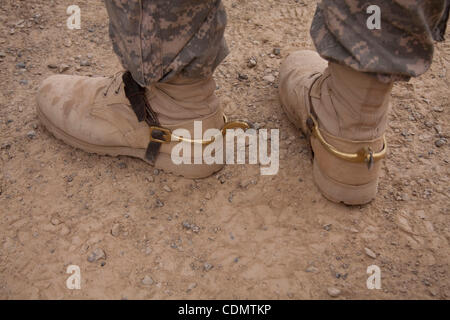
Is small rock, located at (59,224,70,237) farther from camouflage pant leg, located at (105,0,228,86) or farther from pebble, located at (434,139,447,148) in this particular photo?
pebble, located at (434,139,447,148)

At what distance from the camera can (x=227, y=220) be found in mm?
1444

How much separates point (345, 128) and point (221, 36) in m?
0.51

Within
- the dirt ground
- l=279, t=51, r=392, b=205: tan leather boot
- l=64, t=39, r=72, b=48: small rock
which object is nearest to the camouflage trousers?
l=279, t=51, r=392, b=205: tan leather boot

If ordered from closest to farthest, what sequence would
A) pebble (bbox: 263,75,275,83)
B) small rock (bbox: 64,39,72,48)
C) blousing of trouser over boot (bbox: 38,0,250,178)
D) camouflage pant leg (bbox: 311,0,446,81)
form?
1. camouflage pant leg (bbox: 311,0,446,81)
2. blousing of trouser over boot (bbox: 38,0,250,178)
3. pebble (bbox: 263,75,275,83)
4. small rock (bbox: 64,39,72,48)

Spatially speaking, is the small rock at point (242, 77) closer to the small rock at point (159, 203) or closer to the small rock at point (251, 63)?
the small rock at point (251, 63)

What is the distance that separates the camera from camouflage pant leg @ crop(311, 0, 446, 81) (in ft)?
3.32

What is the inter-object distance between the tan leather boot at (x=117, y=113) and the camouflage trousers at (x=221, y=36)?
155 millimetres

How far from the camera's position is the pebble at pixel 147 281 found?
128cm

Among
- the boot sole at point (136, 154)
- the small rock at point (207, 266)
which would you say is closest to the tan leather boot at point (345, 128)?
the boot sole at point (136, 154)

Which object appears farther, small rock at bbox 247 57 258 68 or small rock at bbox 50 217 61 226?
small rock at bbox 247 57 258 68

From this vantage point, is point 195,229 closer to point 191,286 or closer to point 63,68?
point 191,286

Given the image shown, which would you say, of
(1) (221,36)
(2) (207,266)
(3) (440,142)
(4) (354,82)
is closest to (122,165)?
(2) (207,266)

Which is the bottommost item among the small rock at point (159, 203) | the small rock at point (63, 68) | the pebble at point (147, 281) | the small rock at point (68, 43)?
the pebble at point (147, 281)

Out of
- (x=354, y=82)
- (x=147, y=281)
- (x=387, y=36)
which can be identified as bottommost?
(x=147, y=281)
